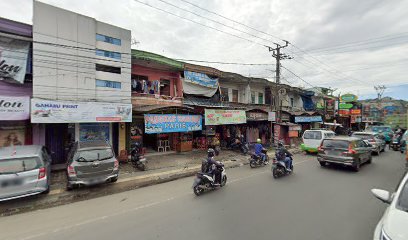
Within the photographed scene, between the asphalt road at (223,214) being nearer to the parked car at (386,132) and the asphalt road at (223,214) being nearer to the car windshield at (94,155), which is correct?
the car windshield at (94,155)

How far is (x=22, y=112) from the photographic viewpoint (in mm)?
9070

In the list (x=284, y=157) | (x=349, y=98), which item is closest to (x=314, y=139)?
(x=284, y=157)

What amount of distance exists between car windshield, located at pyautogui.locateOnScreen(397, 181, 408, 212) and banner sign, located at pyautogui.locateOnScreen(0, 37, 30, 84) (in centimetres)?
1346

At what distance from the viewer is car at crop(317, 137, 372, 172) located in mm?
9758

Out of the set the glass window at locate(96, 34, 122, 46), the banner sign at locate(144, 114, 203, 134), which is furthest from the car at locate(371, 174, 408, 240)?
the glass window at locate(96, 34, 122, 46)

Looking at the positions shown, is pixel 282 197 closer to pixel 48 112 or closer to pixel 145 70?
pixel 48 112

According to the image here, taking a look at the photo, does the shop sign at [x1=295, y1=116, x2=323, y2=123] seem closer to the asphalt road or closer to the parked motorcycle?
the asphalt road

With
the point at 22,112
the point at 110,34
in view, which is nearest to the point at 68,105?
the point at 22,112

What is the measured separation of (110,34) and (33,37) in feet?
11.7

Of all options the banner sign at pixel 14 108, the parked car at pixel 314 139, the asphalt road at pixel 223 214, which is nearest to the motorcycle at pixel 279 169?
the asphalt road at pixel 223 214

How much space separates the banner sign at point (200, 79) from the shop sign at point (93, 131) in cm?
641

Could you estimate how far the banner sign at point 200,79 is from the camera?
15.3 m

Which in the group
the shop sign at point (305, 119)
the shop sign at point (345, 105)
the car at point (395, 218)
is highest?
the shop sign at point (345, 105)

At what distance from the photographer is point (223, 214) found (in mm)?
5324
